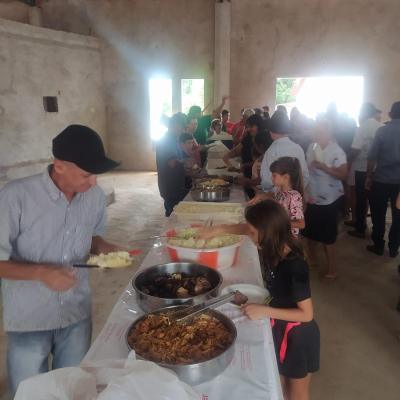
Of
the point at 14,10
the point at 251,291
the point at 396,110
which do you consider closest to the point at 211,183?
the point at 251,291

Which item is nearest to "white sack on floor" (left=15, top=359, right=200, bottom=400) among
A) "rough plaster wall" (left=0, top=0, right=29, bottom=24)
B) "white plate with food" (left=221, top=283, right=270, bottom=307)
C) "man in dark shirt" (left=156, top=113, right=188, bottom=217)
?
"white plate with food" (left=221, top=283, right=270, bottom=307)

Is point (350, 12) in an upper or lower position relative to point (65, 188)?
upper

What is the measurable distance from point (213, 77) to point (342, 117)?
492cm

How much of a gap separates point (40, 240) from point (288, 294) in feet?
3.52

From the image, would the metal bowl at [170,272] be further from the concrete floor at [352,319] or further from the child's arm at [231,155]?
the child's arm at [231,155]

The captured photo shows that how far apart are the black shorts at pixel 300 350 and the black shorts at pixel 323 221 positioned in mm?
2226

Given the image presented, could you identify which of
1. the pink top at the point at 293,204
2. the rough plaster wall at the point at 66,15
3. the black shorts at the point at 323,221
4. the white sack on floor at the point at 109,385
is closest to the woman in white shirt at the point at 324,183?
the black shorts at the point at 323,221

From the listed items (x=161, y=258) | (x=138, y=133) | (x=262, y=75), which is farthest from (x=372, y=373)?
(x=138, y=133)

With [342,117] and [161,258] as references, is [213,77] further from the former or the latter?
[161,258]

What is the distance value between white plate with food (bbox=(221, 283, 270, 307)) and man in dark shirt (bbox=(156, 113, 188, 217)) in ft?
7.85

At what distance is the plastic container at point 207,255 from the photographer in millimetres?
1995

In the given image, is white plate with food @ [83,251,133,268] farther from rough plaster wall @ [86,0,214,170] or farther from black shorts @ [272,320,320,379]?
rough plaster wall @ [86,0,214,170]

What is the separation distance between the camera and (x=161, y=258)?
2.30 metres

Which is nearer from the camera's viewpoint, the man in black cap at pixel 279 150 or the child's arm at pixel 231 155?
the man in black cap at pixel 279 150
